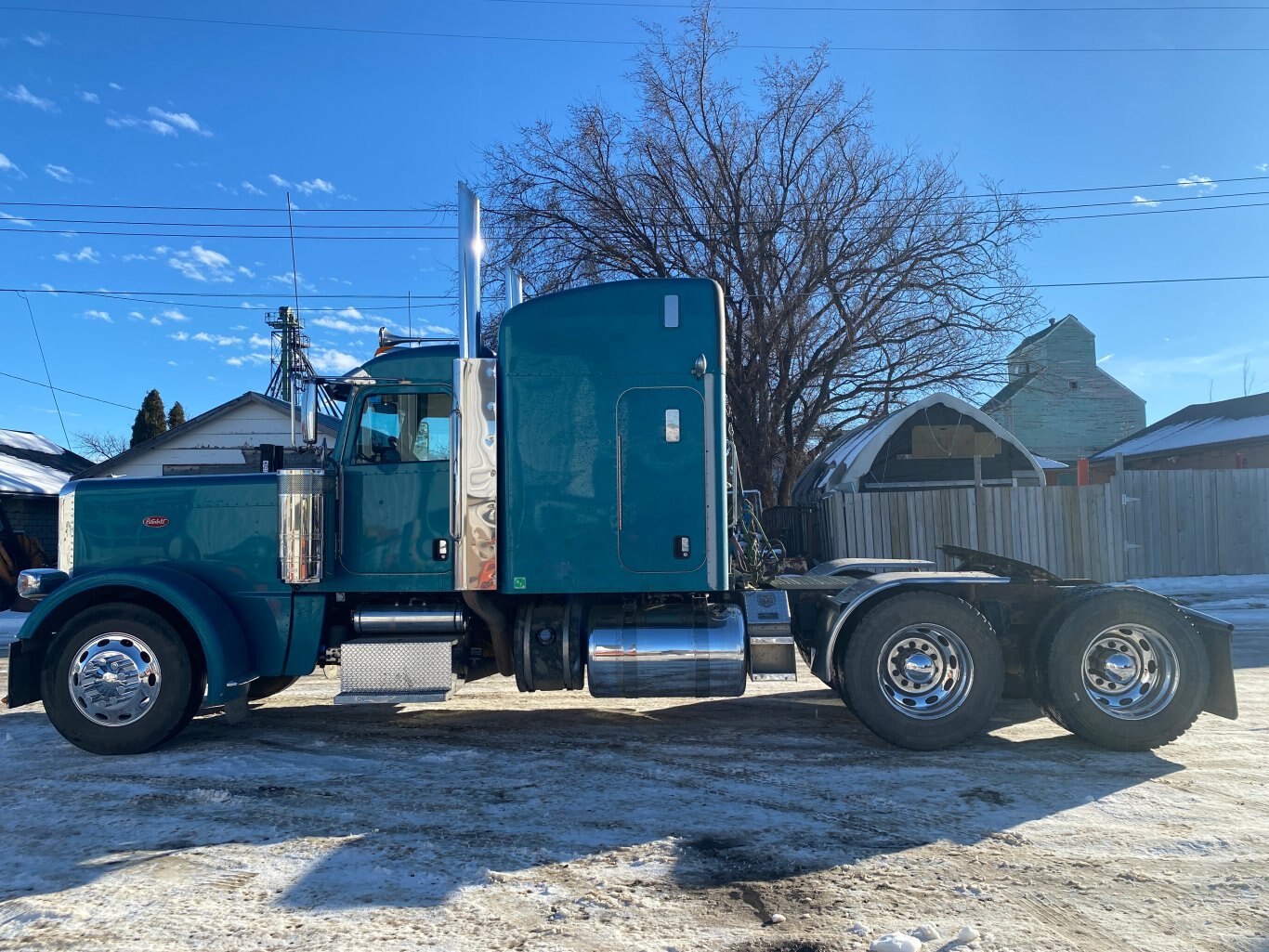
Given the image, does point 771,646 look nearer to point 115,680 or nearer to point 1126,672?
point 1126,672

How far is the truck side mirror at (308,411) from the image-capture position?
5.85 metres

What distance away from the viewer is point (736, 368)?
18547 millimetres

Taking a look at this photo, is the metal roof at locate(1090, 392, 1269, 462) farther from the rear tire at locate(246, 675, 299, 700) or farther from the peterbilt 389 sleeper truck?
the rear tire at locate(246, 675, 299, 700)

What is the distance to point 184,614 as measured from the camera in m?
5.60

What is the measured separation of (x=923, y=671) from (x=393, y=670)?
3667mm

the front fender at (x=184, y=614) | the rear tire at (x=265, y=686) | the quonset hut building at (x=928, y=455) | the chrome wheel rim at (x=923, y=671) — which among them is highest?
the quonset hut building at (x=928, y=455)

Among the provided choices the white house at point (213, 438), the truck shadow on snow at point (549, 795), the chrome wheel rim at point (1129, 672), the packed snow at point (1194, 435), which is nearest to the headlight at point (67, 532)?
the truck shadow on snow at point (549, 795)

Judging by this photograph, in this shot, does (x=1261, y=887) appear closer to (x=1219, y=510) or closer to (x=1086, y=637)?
(x=1086, y=637)

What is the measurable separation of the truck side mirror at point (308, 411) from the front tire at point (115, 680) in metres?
1.59

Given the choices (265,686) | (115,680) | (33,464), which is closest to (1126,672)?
(265,686)

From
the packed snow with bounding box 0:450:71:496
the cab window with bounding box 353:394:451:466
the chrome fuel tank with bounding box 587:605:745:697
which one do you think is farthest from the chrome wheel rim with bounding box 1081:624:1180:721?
the packed snow with bounding box 0:450:71:496

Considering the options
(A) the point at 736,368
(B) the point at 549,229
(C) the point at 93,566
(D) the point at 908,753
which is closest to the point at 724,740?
(D) the point at 908,753

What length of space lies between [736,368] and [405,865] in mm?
15615

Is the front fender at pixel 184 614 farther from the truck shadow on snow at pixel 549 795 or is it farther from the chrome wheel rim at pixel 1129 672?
the chrome wheel rim at pixel 1129 672
